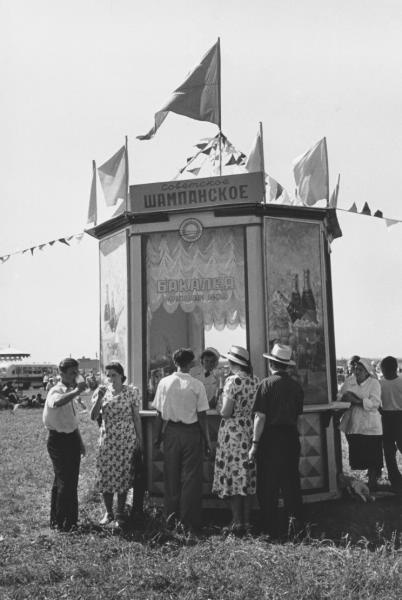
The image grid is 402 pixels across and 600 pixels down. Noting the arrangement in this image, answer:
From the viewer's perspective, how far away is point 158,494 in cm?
730

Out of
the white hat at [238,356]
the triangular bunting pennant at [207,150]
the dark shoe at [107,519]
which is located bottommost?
the dark shoe at [107,519]

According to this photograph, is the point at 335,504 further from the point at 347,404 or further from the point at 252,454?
the point at 252,454

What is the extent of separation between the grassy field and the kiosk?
0.90 meters

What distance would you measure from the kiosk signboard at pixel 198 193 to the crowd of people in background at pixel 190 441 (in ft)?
6.64

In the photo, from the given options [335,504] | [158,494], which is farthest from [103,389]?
[335,504]

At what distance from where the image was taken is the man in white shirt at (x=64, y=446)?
20.4 feet

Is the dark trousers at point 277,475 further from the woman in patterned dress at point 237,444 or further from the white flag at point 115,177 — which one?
the white flag at point 115,177

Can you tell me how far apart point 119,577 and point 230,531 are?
63.0 inches

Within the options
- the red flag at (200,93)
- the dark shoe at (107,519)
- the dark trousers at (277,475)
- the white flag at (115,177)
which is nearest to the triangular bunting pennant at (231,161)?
the red flag at (200,93)

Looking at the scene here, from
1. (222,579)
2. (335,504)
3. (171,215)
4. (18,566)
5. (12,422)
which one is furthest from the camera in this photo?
(12,422)

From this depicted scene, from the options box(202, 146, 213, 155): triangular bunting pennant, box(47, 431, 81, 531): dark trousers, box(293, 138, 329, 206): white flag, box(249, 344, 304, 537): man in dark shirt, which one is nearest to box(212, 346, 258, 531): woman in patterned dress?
box(249, 344, 304, 537): man in dark shirt

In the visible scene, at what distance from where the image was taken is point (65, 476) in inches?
245

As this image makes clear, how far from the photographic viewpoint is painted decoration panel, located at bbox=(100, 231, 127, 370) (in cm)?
790

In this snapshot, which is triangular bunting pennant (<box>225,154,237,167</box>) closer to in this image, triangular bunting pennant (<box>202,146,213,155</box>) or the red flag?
triangular bunting pennant (<box>202,146,213,155</box>)
